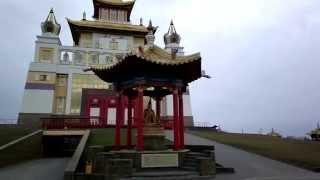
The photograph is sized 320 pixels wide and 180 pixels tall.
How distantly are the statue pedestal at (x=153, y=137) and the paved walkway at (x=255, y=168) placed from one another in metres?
2.83

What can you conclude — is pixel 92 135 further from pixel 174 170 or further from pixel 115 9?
pixel 115 9

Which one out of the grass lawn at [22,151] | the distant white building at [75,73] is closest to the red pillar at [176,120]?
the grass lawn at [22,151]

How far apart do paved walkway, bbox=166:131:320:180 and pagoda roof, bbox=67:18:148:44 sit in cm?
3249

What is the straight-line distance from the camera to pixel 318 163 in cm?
1767

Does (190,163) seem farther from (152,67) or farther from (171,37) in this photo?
(171,37)

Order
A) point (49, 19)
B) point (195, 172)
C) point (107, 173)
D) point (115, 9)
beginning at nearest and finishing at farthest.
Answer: point (107, 173), point (195, 172), point (49, 19), point (115, 9)

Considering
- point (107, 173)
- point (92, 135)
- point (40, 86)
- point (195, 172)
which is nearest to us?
point (107, 173)

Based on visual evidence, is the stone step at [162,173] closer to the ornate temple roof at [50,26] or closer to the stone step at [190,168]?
the stone step at [190,168]

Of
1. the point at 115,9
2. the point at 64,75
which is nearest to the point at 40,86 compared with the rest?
the point at 64,75

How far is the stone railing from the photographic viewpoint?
150 feet

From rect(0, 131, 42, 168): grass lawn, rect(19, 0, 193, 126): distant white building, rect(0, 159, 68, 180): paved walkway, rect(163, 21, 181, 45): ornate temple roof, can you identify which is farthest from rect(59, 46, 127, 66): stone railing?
rect(0, 159, 68, 180): paved walkway

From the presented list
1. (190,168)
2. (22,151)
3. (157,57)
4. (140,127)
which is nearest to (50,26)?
(22,151)

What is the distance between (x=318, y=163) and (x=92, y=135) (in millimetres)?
16393

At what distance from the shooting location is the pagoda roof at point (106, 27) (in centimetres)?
4972
